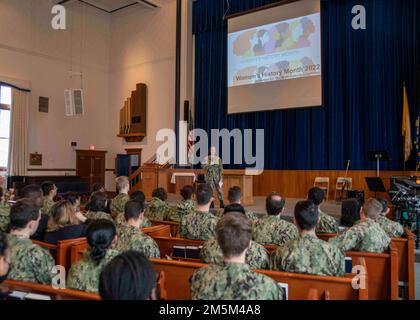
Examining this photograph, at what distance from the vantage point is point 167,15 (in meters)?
11.5

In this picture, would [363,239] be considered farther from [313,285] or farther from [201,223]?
[201,223]

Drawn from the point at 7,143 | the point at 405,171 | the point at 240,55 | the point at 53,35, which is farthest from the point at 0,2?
the point at 405,171

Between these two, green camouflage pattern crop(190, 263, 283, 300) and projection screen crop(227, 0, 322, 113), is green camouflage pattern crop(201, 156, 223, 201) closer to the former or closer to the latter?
projection screen crop(227, 0, 322, 113)

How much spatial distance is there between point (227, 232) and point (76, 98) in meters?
Answer: 10.1

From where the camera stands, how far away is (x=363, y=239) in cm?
258

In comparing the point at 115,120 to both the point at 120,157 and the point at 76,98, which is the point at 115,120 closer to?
the point at 120,157

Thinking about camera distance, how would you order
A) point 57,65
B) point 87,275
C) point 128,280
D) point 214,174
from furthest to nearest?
1. point 57,65
2. point 214,174
3. point 87,275
4. point 128,280

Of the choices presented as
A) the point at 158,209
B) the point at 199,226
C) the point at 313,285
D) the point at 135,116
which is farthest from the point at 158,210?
the point at 135,116

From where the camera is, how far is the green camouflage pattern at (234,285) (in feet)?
4.67

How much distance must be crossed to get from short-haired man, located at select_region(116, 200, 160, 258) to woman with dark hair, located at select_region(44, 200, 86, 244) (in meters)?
0.63

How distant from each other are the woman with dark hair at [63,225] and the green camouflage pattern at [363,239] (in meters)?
1.95

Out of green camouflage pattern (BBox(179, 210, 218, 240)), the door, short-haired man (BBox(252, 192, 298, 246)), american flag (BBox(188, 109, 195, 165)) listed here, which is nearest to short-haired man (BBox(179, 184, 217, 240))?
green camouflage pattern (BBox(179, 210, 218, 240))

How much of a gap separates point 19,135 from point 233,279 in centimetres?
1055
